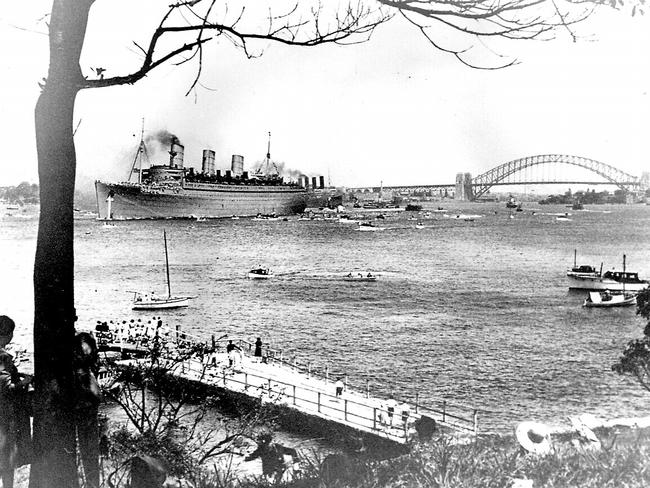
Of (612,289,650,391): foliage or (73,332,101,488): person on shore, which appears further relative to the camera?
(612,289,650,391): foliage

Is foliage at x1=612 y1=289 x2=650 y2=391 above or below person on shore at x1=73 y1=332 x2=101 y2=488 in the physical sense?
below

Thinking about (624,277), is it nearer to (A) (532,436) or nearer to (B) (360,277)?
(B) (360,277)

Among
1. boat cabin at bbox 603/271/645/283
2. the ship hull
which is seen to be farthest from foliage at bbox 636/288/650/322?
the ship hull

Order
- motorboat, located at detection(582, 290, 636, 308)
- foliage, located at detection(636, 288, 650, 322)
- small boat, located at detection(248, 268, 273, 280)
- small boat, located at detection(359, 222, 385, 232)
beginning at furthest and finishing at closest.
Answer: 1. small boat, located at detection(359, 222, 385, 232)
2. small boat, located at detection(248, 268, 273, 280)
3. motorboat, located at detection(582, 290, 636, 308)
4. foliage, located at detection(636, 288, 650, 322)

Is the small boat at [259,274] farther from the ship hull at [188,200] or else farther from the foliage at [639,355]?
the ship hull at [188,200]

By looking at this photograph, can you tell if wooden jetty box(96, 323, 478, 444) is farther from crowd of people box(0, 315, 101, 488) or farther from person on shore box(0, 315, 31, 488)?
person on shore box(0, 315, 31, 488)

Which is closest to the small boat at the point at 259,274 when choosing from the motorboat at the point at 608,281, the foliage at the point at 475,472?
the motorboat at the point at 608,281
